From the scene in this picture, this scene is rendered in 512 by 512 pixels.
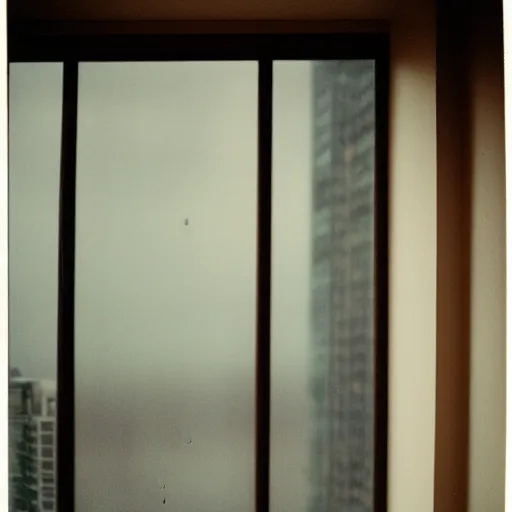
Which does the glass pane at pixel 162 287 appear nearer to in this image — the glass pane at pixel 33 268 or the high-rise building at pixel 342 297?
the glass pane at pixel 33 268

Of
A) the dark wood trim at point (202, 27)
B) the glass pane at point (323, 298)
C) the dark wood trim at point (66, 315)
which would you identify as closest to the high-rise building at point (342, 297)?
the glass pane at point (323, 298)

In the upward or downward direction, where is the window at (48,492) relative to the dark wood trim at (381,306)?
downward

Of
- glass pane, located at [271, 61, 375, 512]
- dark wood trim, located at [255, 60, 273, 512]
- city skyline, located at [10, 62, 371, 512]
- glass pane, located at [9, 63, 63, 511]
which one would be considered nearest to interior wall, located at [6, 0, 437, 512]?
glass pane, located at [271, 61, 375, 512]

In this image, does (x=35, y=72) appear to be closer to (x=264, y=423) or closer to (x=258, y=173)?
(x=258, y=173)

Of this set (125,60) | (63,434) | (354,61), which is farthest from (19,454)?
(354,61)

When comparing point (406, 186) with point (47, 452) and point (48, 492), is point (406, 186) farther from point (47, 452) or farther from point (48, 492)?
point (48, 492)

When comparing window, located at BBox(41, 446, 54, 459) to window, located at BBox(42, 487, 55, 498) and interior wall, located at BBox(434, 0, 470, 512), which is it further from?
interior wall, located at BBox(434, 0, 470, 512)
